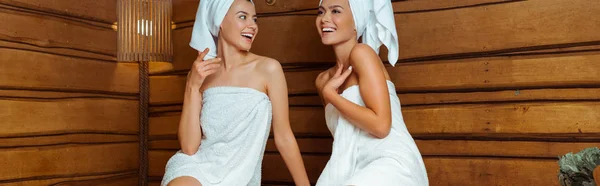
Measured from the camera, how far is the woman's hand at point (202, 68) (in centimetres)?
284

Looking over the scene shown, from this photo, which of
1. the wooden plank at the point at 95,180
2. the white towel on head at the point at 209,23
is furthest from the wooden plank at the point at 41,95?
the white towel on head at the point at 209,23

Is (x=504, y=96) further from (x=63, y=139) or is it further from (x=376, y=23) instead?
(x=63, y=139)

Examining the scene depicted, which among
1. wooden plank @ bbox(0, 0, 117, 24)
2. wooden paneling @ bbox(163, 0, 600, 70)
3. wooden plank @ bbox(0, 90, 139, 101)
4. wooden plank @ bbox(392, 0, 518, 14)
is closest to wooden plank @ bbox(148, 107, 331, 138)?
wooden paneling @ bbox(163, 0, 600, 70)

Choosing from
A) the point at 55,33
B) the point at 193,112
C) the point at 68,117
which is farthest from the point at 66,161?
the point at 193,112

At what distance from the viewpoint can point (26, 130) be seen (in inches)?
137

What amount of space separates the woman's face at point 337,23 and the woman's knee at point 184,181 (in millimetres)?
811

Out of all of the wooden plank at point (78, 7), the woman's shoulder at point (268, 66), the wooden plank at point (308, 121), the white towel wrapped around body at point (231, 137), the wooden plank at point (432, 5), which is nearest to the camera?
the white towel wrapped around body at point (231, 137)

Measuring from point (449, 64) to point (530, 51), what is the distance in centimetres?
39

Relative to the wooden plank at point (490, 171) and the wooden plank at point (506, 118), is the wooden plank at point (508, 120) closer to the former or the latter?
the wooden plank at point (506, 118)

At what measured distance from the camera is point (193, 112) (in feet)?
9.59

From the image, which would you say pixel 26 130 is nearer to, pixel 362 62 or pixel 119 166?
pixel 119 166

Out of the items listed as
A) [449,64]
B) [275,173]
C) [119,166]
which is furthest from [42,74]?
[449,64]

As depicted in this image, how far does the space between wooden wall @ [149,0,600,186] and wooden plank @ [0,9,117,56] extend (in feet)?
4.05

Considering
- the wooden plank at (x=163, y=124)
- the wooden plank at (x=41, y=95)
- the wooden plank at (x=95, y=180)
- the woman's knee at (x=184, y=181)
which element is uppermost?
the wooden plank at (x=41, y=95)
